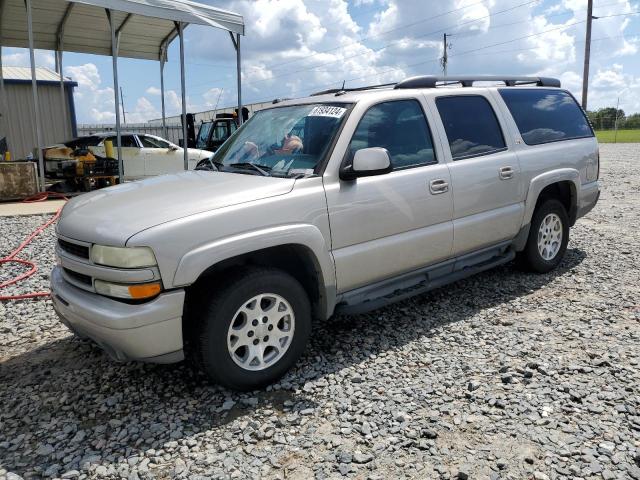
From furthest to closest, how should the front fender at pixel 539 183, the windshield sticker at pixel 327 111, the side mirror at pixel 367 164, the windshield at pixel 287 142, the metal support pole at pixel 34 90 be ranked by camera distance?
1. the metal support pole at pixel 34 90
2. the front fender at pixel 539 183
3. the windshield sticker at pixel 327 111
4. the windshield at pixel 287 142
5. the side mirror at pixel 367 164

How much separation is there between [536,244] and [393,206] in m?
2.22

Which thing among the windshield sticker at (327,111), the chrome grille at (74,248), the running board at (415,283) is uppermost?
the windshield sticker at (327,111)

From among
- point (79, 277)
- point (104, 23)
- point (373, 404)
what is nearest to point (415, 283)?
point (373, 404)

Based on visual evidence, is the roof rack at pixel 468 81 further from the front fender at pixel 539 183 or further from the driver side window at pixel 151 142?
the driver side window at pixel 151 142

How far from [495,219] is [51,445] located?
3.70 metres

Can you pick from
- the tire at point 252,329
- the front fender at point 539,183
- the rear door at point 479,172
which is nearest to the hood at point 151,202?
the tire at point 252,329

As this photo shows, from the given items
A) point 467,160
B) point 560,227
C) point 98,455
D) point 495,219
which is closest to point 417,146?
point 467,160

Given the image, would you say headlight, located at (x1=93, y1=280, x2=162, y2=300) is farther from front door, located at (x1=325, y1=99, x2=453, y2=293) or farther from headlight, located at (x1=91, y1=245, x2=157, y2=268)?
front door, located at (x1=325, y1=99, x2=453, y2=293)

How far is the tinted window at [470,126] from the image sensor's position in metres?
4.27

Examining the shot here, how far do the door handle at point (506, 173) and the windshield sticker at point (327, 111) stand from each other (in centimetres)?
169

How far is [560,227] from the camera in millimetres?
5449

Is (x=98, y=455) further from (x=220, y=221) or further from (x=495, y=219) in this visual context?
(x=495, y=219)

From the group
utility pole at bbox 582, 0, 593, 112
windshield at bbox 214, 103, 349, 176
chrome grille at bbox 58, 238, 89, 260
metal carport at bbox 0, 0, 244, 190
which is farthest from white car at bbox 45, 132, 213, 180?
utility pole at bbox 582, 0, 593, 112

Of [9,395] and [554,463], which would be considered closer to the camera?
[554,463]
